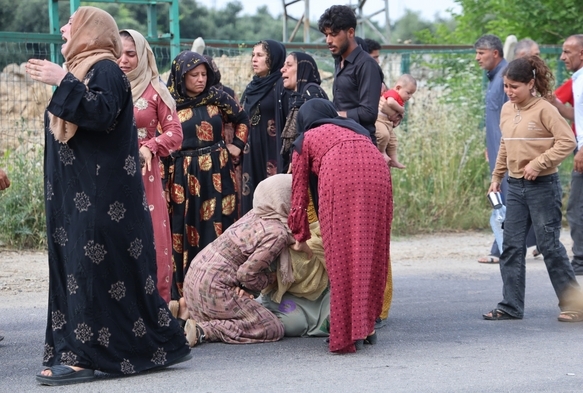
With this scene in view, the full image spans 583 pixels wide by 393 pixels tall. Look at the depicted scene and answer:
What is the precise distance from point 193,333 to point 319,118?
1.56 metres

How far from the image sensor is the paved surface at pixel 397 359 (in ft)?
16.8

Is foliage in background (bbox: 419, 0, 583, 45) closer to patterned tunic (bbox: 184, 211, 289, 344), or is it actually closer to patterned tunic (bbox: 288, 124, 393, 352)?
patterned tunic (bbox: 288, 124, 393, 352)

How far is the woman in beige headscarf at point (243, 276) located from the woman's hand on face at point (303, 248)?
0.23ft

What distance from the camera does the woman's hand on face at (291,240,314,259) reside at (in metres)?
6.07

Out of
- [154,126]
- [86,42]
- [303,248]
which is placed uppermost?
[86,42]

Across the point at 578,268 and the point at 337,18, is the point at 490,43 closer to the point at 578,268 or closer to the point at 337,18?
the point at 578,268

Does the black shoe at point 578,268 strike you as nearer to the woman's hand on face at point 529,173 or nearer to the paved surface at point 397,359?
the paved surface at point 397,359

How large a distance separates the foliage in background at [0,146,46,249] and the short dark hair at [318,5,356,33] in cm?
421

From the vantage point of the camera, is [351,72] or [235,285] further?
[351,72]

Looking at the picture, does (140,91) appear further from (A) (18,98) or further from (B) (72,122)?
(A) (18,98)

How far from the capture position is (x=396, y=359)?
5.79 meters

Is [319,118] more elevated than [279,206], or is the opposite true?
[319,118]

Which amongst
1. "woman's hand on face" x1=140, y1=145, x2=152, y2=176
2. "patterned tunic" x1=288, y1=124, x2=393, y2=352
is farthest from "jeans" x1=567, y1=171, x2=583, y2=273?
"woman's hand on face" x1=140, y1=145, x2=152, y2=176

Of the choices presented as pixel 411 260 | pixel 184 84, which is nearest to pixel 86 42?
pixel 184 84
